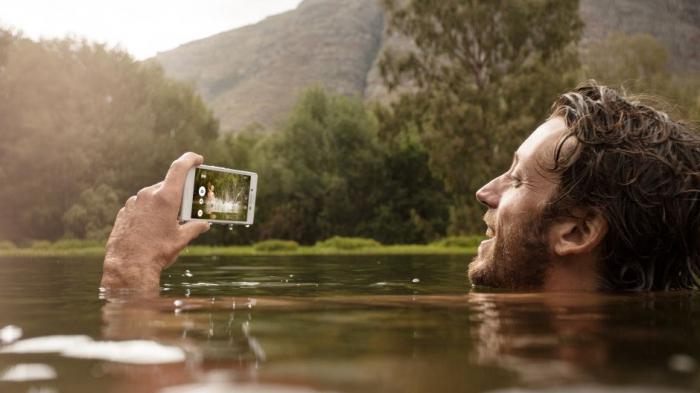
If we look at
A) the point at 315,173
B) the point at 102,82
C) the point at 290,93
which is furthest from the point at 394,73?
the point at 290,93

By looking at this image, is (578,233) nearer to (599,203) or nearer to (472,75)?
(599,203)

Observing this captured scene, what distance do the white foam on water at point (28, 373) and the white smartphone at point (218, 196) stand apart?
7.59 ft

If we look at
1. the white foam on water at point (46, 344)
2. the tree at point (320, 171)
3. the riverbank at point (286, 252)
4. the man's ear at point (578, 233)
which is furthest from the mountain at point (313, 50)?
the white foam on water at point (46, 344)

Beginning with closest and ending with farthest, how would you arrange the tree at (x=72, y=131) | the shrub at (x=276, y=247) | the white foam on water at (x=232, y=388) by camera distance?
the white foam on water at (x=232, y=388) < the shrub at (x=276, y=247) < the tree at (x=72, y=131)

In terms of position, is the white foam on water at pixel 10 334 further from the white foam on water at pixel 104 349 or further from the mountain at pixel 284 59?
the mountain at pixel 284 59

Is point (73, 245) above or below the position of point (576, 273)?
below

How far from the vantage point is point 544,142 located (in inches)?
164

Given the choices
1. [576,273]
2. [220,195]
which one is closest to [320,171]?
[220,195]

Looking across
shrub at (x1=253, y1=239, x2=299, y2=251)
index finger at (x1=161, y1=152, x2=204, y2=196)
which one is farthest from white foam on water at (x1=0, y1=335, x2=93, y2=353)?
shrub at (x1=253, y1=239, x2=299, y2=251)

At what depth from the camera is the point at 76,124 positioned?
35.4 m

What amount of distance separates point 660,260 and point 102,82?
121 feet

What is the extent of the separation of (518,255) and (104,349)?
8.45ft

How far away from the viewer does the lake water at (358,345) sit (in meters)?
1.74

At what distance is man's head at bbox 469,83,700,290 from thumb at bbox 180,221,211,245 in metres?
1.60
